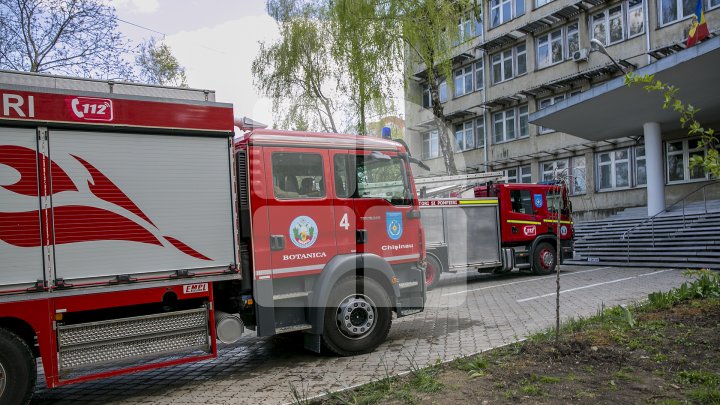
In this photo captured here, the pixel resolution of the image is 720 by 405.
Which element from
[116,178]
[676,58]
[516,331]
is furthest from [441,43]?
[116,178]

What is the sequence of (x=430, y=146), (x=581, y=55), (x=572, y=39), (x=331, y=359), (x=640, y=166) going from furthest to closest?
(x=430, y=146) < (x=572, y=39) < (x=581, y=55) < (x=640, y=166) < (x=331, y=359)

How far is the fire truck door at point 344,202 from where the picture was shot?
22.5ft

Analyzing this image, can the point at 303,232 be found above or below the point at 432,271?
above

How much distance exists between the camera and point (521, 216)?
612 inches

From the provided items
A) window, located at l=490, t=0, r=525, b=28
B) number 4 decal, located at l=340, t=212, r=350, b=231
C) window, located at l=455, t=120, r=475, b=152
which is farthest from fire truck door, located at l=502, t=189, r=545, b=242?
window, located at l=455, t=120, r=475, b=152

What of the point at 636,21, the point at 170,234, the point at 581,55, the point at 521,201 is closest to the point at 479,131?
the point at 581,55

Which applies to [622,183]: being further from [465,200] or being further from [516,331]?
[516,331]

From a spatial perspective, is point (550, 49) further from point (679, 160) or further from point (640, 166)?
point (679, 160)

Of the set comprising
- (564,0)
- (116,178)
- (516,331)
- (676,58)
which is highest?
(564,0)

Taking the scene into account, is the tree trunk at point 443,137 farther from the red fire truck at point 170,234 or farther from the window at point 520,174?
the red fire truck at point 170,234

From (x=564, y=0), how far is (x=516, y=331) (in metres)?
25.7

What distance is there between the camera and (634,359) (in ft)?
16.8

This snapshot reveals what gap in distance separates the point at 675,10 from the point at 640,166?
699cm

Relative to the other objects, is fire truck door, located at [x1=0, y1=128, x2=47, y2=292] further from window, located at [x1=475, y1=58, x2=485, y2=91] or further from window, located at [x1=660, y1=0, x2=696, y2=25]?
window, located at [x1=475, y1=58, x2=485, y2=91]
